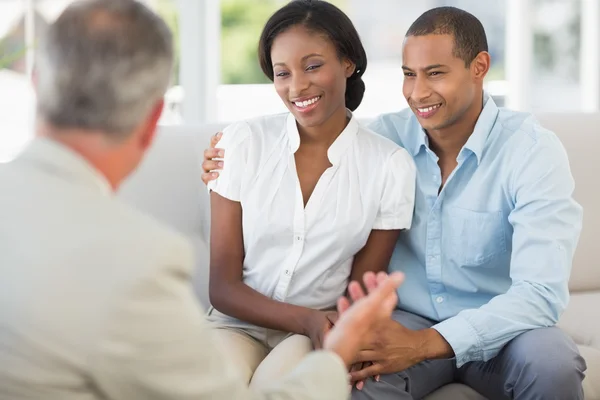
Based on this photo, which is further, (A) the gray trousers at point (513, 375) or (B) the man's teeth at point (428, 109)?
(B) the man's teeth at point (428, 109)

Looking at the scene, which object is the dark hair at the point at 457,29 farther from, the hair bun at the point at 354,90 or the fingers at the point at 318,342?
the fingers at the point at 318,342

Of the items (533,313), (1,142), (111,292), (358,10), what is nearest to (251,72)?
(358,10)

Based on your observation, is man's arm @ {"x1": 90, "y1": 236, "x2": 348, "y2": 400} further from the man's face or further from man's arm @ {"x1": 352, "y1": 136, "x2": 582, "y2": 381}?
the man's face

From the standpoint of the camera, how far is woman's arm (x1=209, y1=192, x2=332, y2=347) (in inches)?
77.1

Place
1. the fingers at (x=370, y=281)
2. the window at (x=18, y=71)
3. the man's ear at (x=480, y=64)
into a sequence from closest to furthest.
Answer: the fingers at (x=370, y=281)
the man's ear at (x=480, y=64)
the window at (x=18, y=71)

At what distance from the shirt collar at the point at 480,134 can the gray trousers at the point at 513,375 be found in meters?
0.44

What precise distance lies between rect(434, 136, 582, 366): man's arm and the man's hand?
0.19ft

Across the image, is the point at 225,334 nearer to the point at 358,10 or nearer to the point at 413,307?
the point at 413,307

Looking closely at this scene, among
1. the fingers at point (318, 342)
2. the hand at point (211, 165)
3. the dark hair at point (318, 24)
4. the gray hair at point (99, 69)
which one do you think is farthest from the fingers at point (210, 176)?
the gray hair at point (99, 69)

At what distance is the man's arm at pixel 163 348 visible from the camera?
102cm

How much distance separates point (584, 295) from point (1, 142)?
2.38m

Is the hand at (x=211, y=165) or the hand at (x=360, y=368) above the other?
the hand at (x=211, y=165)

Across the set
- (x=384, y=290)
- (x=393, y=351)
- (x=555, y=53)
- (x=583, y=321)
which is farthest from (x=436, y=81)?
(x=555, y=53)

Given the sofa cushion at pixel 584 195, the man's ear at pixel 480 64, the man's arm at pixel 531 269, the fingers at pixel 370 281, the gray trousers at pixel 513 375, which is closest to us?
the fingers at pixel 370 281
